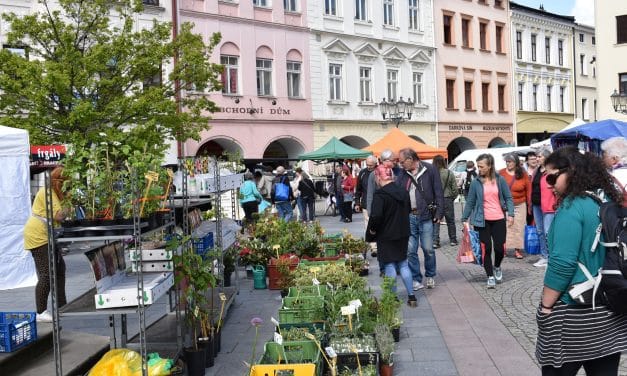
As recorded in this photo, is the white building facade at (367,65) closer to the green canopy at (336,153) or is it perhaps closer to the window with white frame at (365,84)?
the window with white frame at (365,84)

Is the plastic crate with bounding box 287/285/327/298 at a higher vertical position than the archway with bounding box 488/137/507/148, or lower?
lower

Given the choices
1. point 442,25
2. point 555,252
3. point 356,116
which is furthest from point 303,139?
point 555,252

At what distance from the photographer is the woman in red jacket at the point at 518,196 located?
37.7 ft

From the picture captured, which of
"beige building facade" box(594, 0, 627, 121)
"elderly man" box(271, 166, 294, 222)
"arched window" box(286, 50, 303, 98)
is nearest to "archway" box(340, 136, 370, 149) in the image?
"arched window" box(286, 50, 303, 98)

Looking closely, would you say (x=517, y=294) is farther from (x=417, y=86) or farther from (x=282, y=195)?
(x=417, y=86)

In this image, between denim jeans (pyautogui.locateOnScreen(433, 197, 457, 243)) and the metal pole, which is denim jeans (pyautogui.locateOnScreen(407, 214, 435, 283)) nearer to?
denim jeans (pyautogui.locateOnScreen(433, 197, 457, 243))

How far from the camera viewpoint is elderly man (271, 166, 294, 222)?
1814cm

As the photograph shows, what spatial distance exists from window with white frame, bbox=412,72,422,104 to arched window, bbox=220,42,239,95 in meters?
11.5

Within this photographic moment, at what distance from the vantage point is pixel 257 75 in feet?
94.1

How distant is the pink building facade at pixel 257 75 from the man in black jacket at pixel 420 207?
685 inches

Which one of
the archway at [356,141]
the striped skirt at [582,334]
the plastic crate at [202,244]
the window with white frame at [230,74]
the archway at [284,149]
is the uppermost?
the window with white frame at [230,74]

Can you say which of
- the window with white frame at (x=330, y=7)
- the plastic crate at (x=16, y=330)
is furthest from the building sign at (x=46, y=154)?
the window with white frame at (x=330, y=7)

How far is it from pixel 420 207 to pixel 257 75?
20.5 metres

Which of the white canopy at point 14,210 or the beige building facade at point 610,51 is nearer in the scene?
the white canopy at point 14,210
